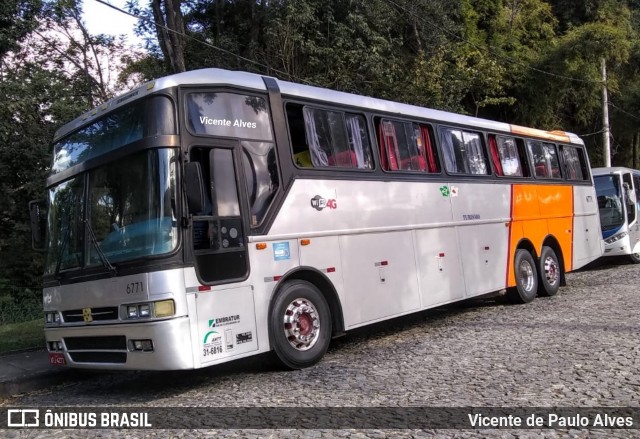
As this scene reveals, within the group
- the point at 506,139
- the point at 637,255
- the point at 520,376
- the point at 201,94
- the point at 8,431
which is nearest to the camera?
the point at 8,431

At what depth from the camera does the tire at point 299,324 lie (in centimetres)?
638

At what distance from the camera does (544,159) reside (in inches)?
480

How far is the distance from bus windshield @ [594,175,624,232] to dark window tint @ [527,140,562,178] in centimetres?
589

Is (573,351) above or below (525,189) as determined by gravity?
below

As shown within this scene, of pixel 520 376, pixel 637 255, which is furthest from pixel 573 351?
pixel 637 255

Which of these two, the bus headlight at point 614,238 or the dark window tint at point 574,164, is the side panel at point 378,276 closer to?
the dark window tint at point 574,164

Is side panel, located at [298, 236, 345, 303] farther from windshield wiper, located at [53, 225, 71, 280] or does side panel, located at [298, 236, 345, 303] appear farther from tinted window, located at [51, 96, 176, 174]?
windshield wiper, located at [53, 225, 71, 280]

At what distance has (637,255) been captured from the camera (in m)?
17.6

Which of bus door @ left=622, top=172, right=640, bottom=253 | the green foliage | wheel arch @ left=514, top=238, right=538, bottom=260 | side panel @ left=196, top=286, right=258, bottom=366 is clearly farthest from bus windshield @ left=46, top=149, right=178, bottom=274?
bus door @ left=622, top=172, right=640, bottom=253

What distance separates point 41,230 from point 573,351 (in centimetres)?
664

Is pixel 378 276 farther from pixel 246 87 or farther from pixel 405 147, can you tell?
pixel 246 87

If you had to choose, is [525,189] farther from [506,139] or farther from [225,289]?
[225,289]

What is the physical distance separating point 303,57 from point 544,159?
8075mm

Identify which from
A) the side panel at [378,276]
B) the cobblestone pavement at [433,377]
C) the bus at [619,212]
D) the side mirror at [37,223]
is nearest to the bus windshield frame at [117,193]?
the side mirror at [37,223]
